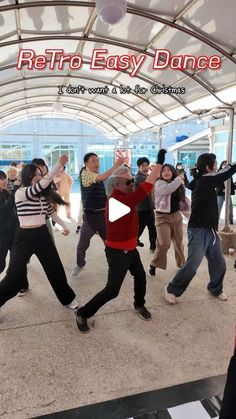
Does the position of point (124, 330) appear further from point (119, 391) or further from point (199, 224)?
point (199, 224)

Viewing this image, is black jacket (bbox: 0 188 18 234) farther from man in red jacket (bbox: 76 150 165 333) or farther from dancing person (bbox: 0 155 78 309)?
man in red jacket (bbox: 76 150 165 333)

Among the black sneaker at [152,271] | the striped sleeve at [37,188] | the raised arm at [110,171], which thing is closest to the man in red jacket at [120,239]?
the raised arm at [110,171]

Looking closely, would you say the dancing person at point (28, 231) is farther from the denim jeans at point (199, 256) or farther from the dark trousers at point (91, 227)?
the denim jeans at point (199, 256)

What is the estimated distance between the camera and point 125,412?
218 cm

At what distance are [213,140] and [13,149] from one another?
1828 cm

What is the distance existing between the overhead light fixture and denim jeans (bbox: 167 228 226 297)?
8.21 feet

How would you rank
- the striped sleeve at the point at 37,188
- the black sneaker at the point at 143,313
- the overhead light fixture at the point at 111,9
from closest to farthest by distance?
the striped sleeve at the point at 37,188 → the overhead light fixture at the point at 111,9 → the black sneaker at the point at 143,313

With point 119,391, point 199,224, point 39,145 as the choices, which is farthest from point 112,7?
point 39,145

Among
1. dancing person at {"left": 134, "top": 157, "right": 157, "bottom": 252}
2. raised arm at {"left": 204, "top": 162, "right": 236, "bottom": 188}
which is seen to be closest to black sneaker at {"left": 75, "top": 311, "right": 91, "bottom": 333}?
raised arm at {"left": 204, "top": 162, "right": 236, "bottom": 188}

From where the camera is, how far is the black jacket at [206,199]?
3.43 meters

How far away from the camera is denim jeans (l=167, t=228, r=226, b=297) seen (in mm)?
3561
